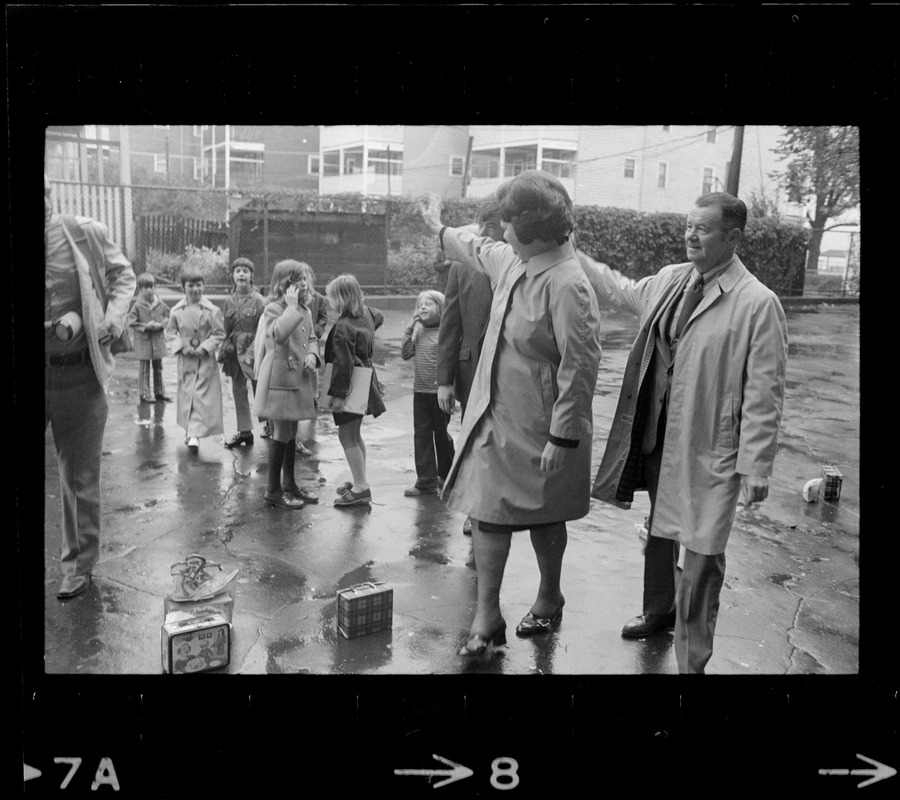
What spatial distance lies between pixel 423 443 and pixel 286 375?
524 millimetres

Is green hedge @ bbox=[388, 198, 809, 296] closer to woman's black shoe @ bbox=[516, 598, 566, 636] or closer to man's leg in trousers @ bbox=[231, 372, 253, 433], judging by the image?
man's leg in trousers @ bbox=[231, 372, 253, 433]

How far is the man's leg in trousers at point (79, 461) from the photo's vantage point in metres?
3.05

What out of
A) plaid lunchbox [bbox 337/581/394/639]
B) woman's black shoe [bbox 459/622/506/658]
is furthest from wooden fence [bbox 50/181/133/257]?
woman's black shoe [bbox 459/622/506/658]

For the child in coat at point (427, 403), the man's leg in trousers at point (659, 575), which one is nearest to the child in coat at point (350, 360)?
the child in coat at point (427, 403)

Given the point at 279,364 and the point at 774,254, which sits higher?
the point at 774,254

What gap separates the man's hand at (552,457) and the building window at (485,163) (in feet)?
2.92

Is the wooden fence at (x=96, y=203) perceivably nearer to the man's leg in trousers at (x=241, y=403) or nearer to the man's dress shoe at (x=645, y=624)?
the man's leg in trousers at (x=241, y=403)

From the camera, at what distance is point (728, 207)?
114 inches
